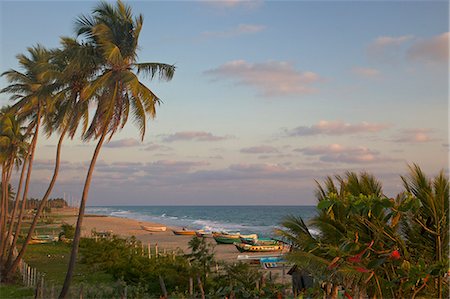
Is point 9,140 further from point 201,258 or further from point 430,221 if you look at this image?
point 430,221

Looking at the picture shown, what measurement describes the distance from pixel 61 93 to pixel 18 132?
4.96 metres

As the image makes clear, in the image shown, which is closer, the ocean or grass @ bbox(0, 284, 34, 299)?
grass @ bbox(0, 284, 34, 299)

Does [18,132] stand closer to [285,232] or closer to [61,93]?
[61,93]

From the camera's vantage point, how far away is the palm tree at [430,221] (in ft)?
25.8

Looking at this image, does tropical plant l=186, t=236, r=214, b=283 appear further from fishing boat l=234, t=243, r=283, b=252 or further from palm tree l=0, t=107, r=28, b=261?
fishing boat l=234, t=243, r=283, b=252

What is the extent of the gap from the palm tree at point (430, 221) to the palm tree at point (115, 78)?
29.0ft

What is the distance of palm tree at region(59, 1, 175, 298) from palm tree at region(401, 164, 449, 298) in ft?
29.0

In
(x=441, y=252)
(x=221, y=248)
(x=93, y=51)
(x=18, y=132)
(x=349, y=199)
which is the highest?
(x=93, y=51)

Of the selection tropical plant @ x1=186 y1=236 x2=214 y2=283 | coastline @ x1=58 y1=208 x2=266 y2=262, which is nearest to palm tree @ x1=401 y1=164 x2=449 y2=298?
tropical plant @ x1=186 y1=236 x2=214 y2=283

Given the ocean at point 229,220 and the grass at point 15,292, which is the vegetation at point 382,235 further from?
the ocean at point 229,220

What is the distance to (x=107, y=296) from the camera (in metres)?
13.4

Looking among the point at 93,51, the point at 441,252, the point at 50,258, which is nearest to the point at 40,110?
the point at 93,51

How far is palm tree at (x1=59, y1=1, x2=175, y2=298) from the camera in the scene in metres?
14.7

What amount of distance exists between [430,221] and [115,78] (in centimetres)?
1001
